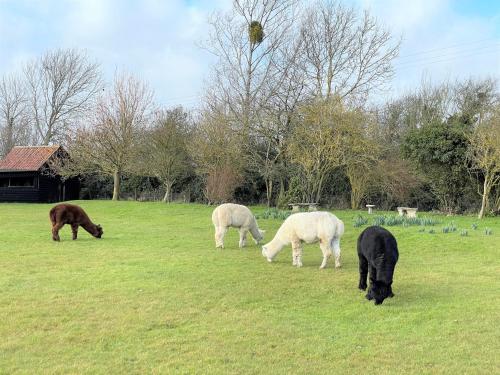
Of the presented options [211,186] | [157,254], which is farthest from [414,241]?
[211,186]

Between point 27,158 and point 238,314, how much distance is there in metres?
38.8

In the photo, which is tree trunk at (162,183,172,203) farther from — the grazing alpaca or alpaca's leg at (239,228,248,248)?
the grazing alpaca

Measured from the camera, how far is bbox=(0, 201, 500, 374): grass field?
5344 millimetres

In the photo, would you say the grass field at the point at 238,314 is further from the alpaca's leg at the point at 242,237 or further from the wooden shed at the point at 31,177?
the wooden shed at the point at 31,177

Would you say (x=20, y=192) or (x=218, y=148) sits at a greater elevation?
(x=218, y=148)

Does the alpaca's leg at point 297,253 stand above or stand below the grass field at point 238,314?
above

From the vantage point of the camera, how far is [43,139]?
54281 mm

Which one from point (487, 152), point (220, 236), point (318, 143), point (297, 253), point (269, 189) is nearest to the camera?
point (297, 253)

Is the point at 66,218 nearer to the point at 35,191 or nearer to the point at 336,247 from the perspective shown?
the point at 336,247

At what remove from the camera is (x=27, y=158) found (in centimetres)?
4116

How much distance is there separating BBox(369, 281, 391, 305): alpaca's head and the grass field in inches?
7.1

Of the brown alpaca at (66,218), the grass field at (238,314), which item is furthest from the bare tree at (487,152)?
the brown alpaca at (66,218)

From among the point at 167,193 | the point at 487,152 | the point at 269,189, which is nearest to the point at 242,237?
the point at 487,152

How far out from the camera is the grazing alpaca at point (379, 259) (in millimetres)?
7906
